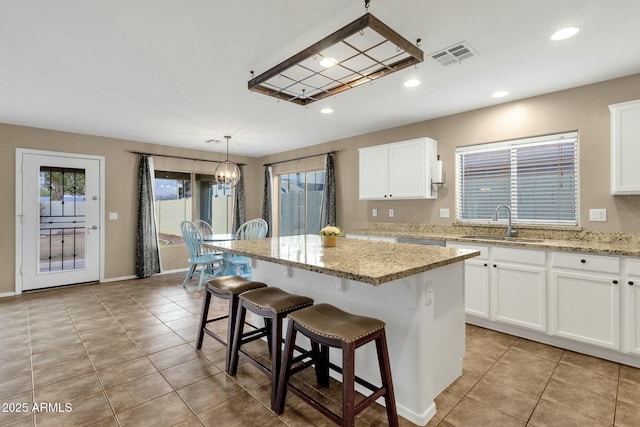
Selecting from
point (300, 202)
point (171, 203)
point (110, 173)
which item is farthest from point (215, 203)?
point (110, 173)

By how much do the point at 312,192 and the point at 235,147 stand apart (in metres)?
1.76

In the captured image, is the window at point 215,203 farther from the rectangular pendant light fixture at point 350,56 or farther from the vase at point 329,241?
the vase at point 329,241

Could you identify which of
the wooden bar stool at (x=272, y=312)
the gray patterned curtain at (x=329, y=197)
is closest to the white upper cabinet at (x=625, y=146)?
the wooden bar stool at (x=272, y=312)

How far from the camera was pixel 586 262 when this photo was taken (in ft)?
8.45

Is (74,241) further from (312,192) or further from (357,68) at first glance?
(357,68)

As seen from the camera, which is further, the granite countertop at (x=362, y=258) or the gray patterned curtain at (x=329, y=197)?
the gray patterned curtain at (x=329, y=197)

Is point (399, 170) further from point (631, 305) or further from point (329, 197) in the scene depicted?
point (631, 305)

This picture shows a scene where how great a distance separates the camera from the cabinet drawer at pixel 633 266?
7.78 ft

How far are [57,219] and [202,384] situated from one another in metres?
4.27

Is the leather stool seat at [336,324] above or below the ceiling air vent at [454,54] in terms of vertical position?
below

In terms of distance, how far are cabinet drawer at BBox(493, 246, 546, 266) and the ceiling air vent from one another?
176cm

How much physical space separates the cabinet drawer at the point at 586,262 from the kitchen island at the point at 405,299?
115cm

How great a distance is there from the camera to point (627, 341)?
241 centimetres

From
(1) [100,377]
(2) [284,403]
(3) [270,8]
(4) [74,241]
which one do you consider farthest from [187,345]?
(4) [74,241]
